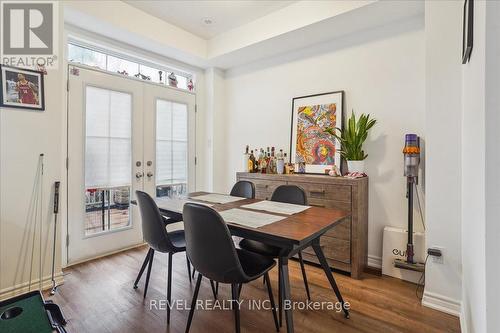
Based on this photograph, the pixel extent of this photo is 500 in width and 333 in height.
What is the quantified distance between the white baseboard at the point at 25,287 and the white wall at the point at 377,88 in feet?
9.17

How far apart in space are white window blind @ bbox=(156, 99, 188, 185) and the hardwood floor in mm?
1409

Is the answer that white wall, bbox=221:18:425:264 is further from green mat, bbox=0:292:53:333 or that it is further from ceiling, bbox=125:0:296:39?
green mat, bbox=0:292:53:333

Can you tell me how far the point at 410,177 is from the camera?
2.36m

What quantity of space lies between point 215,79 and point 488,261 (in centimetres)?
392

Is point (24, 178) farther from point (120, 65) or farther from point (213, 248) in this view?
point (213, 248)

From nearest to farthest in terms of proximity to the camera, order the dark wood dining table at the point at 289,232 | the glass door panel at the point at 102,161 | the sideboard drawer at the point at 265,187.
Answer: the dark wood dining table at the point at 289,232, the glass door panel at the point at 102,161, the sideboard drawer at the point at 265,187

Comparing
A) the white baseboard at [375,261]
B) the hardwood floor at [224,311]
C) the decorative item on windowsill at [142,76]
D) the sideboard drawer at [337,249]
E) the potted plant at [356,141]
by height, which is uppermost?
the decorative item on windowsill at [142,76]

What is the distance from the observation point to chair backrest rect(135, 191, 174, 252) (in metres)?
1.89

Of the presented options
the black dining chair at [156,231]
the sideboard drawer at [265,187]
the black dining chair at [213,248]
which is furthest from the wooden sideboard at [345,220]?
the black dining chair at [156,231]

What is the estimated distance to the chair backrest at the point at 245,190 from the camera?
2.61 metres

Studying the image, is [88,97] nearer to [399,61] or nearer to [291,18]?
[291,18]

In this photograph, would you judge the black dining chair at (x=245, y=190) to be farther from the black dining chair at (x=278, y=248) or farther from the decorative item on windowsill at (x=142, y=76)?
the decorative item on windowsill at (x=142, y=76)

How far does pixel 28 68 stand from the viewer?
2.23 meters

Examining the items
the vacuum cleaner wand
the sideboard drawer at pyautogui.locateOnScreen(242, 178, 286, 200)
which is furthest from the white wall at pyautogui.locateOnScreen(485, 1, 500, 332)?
the sideboard drawer at pyautogui.locateOnScreen(242, 178, 286, 200)
